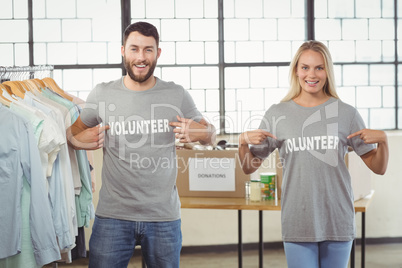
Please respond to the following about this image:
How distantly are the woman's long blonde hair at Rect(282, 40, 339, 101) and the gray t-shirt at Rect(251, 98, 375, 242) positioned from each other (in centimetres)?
6

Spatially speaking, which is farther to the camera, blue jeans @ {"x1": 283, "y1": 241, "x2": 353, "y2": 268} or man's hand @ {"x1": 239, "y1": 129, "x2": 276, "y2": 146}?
man's hand @ {"x1": 239, "y1": 129, "x2": 276, "y2": 146}

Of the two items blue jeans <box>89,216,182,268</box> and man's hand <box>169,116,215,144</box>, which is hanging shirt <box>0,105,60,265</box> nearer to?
blue jeans <box>89,216,182,268</box>

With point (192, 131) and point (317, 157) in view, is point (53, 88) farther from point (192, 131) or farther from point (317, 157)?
point (317, 157)

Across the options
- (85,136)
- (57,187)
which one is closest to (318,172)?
(85,136)

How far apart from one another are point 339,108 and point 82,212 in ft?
4.91

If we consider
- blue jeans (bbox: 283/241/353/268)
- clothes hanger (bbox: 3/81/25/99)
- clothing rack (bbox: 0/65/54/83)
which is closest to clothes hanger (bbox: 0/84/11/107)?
clothes hanger (bbox: 3/81/25/99)

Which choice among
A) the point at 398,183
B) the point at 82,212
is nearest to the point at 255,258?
the point at 398,183

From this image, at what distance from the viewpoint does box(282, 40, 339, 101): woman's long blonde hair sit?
227 centimetres

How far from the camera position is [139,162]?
2307 mm

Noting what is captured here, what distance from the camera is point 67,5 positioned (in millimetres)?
4805

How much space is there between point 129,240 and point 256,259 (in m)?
2.68

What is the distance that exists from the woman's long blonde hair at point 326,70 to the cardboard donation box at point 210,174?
105 cm

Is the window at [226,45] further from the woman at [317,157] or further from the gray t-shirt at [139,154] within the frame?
the woman at [317,157]

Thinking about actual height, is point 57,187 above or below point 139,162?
below
